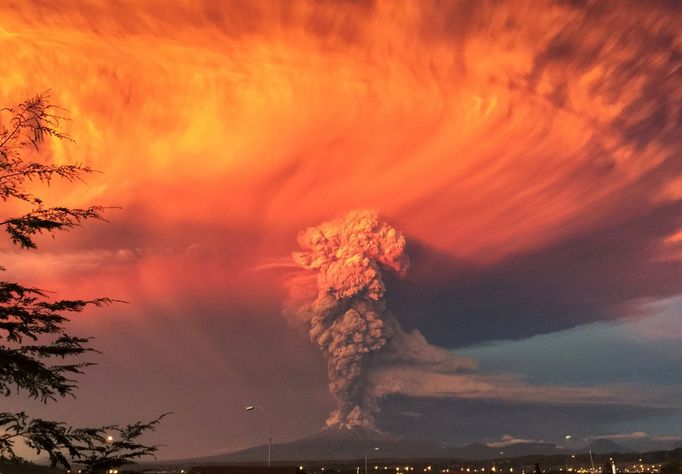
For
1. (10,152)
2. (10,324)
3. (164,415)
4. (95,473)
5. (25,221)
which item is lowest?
(95,473)

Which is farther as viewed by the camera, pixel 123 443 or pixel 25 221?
pixel 123 443

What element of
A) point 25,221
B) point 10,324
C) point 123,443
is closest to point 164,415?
point 123,443

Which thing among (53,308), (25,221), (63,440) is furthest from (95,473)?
(25,221)

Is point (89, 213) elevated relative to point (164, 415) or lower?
elevated

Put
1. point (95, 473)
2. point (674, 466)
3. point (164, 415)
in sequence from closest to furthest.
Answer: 1. point (95, 473)
2. point (164, 415)
3. point (674, 466)

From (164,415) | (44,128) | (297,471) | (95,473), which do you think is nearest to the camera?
(44,128)

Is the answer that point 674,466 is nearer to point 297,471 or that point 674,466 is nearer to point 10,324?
point 297,471

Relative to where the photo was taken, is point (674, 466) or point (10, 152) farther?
point (674, 466)

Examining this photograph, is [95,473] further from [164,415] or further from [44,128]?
[44,128]

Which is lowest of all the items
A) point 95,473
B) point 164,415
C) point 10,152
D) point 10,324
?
point 95,473
